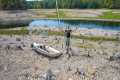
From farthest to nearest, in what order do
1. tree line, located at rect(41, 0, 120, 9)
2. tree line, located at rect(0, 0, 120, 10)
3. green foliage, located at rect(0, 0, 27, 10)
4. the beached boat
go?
tree line, located at rect(41, 0, 120, 9) < tree line, located at rect(0, 0, 120, 10) < green foliage, located at rect(0, 0, 27, 10) < the beached boat

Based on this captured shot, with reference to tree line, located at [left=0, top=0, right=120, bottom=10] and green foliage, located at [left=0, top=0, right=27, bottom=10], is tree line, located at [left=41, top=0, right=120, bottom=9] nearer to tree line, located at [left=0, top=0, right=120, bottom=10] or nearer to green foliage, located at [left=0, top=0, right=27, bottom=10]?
tree line, located at [left=0, top=0, right=120, bottom=10]

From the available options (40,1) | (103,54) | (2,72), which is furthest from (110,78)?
(40,1)

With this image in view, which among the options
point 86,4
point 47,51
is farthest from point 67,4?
point 47,51

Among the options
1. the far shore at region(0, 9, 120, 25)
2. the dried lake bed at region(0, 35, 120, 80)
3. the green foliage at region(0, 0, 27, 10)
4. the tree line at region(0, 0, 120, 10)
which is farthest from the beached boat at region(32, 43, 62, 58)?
the tree line at region(0, 0, 120, 10)

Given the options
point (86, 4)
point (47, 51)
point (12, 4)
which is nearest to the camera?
point (47, 51)

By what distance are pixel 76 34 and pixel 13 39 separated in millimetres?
12421

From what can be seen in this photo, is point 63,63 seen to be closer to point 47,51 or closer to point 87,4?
point 47,51

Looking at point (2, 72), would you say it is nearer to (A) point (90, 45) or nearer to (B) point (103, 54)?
(B) point (103, 54)

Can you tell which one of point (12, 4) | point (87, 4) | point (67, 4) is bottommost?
point (87, 4)

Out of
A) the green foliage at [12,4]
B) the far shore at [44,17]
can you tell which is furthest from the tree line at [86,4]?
the far shore at [44,17]

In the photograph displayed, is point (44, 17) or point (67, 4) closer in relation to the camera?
point (44, 17)

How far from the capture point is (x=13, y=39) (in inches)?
1416

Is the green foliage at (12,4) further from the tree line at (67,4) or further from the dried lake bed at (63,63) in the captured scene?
the dried lake bed at (63,63)

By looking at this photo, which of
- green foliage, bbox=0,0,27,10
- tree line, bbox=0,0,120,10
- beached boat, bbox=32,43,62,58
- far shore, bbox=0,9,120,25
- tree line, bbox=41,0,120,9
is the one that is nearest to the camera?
beached boat, bbox=32,43,62,58
